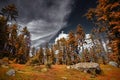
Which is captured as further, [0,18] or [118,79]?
[0,18]

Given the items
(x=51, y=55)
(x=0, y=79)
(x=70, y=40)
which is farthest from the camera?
(x=51, y=55)

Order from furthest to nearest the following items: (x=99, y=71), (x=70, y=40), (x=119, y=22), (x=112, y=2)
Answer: (x=70, y=40)
(x=99, y=71)
(x=112, y=2)
(x=119, y=22)

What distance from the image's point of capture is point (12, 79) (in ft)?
65.2

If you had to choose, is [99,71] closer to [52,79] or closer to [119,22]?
[52,79]

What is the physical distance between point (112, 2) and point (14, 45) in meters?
47.1

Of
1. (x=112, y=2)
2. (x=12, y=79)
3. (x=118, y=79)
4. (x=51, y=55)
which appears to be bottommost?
(x=118, y=79)

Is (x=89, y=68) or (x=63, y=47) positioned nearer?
(x=89, y=68)

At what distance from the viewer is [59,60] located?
67688 mm

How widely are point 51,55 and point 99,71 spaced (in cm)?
4229

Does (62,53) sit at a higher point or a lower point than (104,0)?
lower

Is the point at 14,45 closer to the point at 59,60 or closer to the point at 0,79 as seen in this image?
the point at 59,60

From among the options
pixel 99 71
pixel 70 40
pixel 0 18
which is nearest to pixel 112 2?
pixel 99 71

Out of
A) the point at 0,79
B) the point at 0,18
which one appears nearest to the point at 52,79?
the point at 0,79

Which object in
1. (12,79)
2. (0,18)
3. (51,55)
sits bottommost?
(12,79)
